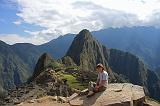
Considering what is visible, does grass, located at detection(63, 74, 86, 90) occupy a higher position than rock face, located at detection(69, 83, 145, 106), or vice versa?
rock face, located at detection(69, 83, 145, 106)

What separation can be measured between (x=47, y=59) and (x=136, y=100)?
167 meters

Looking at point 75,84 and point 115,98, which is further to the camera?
point 75,84

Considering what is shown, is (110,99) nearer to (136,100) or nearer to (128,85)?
(136,100)

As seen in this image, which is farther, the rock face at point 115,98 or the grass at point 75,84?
the grass at point 75,84

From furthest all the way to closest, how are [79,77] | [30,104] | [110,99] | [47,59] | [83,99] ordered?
[47,59]
[79,77]
[30,104]
[83,99]
[110,99]

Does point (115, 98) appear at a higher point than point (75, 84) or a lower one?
higher

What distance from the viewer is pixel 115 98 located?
2744 cm

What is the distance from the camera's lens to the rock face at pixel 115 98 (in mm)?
26875

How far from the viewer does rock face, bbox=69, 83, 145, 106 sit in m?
26.9

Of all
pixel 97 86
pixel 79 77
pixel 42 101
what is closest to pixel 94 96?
pixel 97 86

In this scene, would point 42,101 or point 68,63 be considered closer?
point 42,101

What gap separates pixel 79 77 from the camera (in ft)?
449

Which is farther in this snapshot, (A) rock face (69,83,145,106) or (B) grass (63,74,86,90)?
(B) grass (63,74,86,90)

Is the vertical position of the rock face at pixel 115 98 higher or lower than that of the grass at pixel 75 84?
higher
